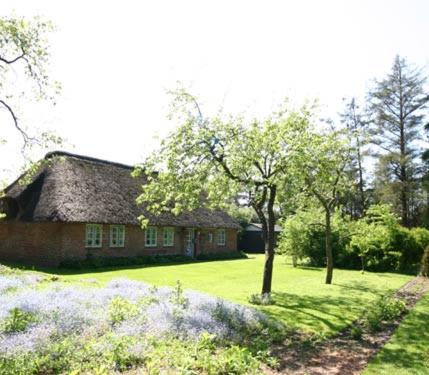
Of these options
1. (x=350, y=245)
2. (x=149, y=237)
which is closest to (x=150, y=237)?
(x=149, y=237)

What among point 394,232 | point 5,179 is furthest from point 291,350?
point 394,232

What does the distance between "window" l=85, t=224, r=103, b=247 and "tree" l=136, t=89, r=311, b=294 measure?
11752mm

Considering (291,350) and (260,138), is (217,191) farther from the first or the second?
(291,350)

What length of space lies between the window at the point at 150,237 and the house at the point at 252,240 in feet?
63.5

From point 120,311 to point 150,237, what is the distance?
1908 centimetres

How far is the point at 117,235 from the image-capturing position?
82.2 feet

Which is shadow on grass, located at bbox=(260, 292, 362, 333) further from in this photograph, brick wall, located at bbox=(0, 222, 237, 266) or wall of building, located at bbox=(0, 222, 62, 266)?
wall of building, located at bbox=(0, 222, 62, 266)

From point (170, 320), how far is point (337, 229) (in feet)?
62.6

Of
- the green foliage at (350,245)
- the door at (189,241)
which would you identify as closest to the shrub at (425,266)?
the green foliage at (350,245)

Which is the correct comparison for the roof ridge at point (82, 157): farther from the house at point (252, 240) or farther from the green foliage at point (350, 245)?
the house at point (252, 240)

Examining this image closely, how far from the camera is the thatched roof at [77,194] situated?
22.0 meters

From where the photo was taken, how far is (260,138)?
39.3ft

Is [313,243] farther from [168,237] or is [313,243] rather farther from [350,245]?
[168,237]

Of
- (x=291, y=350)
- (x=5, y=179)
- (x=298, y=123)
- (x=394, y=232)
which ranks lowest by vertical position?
(x=291, y=350)
